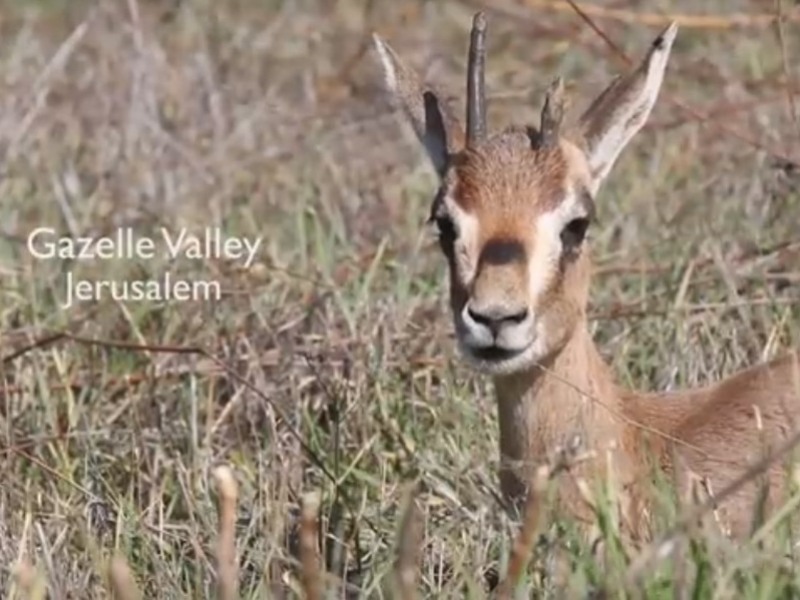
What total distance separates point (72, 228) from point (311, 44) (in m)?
2.46

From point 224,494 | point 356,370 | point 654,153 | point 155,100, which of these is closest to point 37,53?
point 155,100

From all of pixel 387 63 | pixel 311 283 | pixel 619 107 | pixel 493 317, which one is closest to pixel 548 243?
pixel 493 317

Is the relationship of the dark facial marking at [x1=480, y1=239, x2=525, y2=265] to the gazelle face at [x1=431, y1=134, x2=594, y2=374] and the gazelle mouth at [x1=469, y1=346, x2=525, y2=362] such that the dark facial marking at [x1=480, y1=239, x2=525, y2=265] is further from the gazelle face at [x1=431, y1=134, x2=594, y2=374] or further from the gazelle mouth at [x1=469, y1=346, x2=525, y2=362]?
the gazelle mouth at [x1=469, y1=346, x2=525, y2=362]

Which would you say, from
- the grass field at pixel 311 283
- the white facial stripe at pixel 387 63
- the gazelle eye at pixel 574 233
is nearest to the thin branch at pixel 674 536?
the grass field at pixel 311 283

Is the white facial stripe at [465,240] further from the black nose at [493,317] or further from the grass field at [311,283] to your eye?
the grass field at [311,283]

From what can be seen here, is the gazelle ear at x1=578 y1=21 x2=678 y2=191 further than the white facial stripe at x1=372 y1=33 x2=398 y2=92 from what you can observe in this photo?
No

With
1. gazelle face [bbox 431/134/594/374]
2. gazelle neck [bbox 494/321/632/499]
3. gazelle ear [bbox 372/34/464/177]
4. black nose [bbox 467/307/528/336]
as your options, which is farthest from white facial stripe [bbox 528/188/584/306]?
gazelle ear [bbox 372/34/464/177]

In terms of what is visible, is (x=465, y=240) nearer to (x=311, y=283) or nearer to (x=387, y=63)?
(x=387, y=63)

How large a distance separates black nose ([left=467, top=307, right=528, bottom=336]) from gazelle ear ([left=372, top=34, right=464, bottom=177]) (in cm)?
60

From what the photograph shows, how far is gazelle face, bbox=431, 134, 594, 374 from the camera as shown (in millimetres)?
4484

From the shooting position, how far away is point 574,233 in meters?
4.75

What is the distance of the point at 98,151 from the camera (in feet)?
25.2

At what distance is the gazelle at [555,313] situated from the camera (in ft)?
14.9

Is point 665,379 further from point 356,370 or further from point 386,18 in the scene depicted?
point 386,18
